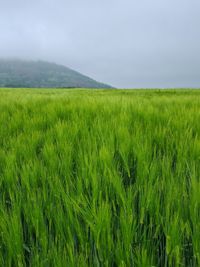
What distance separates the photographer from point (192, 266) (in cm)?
61

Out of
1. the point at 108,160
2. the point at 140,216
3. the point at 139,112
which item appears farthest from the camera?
the point at 139,112

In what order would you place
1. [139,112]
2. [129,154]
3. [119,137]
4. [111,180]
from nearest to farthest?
[111,180] < [129,154] < [119,137] < [139,112]

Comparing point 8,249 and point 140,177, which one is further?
point 140,177

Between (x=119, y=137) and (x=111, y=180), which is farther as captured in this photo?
(x=119, y=137)

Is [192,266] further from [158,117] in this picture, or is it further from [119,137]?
[158,117]

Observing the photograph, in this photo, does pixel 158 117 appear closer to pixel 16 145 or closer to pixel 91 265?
pixel 16 145

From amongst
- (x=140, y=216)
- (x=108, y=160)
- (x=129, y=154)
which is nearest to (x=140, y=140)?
(x=129, y=154)

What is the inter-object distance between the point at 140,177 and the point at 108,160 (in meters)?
0.16

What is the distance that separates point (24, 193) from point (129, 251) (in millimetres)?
457

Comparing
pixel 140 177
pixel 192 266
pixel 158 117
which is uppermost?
pixel 158 117

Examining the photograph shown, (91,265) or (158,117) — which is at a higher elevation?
(158,117)

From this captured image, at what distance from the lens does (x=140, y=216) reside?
2.40 feet

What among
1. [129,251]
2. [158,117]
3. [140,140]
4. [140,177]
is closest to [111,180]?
[140,177]

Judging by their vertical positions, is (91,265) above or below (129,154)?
below
